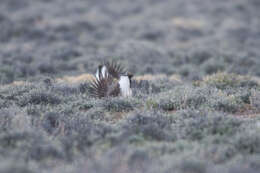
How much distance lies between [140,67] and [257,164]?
8353mm

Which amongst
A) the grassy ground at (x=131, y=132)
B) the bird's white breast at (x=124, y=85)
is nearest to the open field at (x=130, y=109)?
Answer: the grassy ground at (x=131, y=132)

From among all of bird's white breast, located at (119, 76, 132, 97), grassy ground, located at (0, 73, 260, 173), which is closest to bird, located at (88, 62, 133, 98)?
bird's white breast, located at (119, 76, 132, 97)

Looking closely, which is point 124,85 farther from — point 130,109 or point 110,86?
point 130,109

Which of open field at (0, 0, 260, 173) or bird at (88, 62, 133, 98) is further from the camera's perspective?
bird at (88, 62, 133, 98)

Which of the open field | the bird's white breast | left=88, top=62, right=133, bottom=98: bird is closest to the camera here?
the open field

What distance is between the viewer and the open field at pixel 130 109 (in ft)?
15.6

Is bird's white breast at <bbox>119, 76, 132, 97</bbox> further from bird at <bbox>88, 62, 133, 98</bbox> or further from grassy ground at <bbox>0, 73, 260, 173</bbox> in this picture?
grassy ground at <bbox>0, 73, 260, 173</bbox>

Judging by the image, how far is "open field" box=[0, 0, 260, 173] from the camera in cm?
475

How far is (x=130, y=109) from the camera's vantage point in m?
7.20

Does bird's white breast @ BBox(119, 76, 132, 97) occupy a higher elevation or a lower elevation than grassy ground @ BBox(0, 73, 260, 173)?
higher

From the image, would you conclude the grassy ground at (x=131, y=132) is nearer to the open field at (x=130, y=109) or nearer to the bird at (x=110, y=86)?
the open field at (x=130, y=109)

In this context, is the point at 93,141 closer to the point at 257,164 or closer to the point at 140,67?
the point at 257,164

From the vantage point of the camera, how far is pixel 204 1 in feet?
85.9

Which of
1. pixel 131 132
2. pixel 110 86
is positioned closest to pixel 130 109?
pixel 110 86
